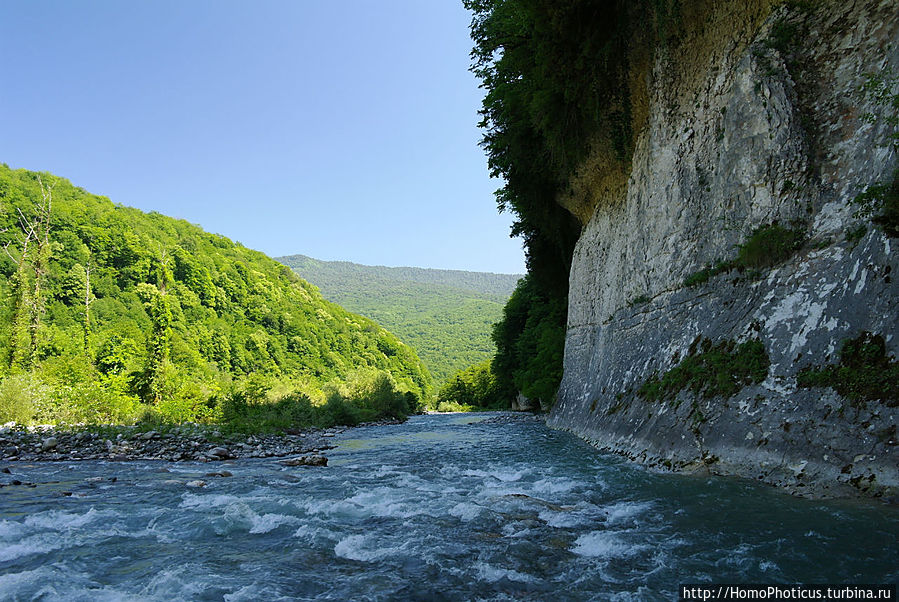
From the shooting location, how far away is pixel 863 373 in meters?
5.92

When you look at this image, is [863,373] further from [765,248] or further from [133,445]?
[133,445]

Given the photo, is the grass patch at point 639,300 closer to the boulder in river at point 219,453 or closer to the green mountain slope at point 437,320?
the boulder in river at point 219,453

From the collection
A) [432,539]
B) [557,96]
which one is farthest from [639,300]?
[432,539]

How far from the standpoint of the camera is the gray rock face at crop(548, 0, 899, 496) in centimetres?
621

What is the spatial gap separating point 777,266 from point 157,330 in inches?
1190

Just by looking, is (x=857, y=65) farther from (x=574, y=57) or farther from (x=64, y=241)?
(x=64, y=241)

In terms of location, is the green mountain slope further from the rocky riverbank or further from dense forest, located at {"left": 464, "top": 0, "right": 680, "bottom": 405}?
the rocky riverbank

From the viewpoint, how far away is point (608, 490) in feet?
25.9

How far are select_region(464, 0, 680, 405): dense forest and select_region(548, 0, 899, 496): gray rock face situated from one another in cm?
127

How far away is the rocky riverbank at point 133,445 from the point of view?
1333 centimetres

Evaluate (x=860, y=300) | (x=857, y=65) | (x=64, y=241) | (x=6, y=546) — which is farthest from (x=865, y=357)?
(x=64, y=241)

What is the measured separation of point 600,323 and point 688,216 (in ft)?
25.6

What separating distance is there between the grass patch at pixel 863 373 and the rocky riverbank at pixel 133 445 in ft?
45.8

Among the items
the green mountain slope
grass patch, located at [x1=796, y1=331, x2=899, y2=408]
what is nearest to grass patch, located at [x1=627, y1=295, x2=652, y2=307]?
grass patch, located at [x1=796, y1=331, x2=899, y2=408]
